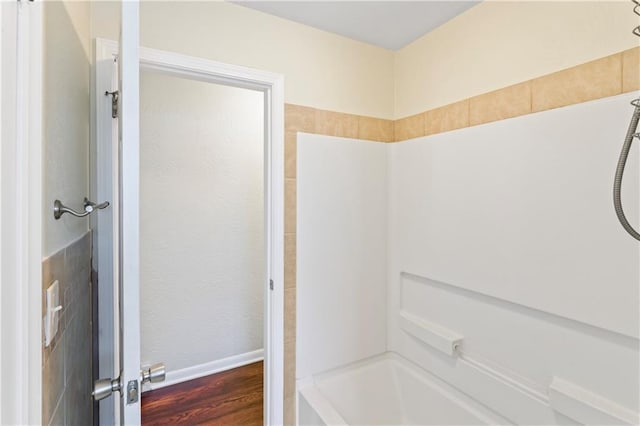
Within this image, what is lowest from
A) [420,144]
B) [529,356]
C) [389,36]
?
[529,356]

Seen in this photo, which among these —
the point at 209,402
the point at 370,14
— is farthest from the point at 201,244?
the point at 370,14

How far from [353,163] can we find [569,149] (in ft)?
3.27

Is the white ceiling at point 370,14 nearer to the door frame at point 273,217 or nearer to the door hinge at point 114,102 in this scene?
the door frame at point 273,217

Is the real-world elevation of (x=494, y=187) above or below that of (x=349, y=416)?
above

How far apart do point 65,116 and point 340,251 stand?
1.35 m

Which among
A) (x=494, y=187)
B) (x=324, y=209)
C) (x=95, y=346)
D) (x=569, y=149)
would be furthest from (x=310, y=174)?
(x=95, y=346)

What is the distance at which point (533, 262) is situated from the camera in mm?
1294

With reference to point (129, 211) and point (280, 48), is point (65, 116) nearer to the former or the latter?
point (129, 211)

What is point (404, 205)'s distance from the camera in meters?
1.91

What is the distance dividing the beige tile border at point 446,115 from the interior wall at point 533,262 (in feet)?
0.28

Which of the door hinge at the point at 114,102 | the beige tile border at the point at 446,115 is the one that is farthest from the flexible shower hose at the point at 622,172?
the door hinge at the point at 114,102

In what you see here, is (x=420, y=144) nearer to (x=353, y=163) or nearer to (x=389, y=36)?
(x=353, y=163)

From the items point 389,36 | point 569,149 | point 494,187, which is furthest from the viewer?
→ point 389,36
